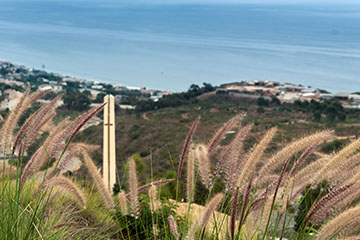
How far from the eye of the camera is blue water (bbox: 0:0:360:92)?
164ft

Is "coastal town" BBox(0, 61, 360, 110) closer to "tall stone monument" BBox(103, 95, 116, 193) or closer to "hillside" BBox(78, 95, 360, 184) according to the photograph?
"hillside" BBox(78, 95, 360, 184)

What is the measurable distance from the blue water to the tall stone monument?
36.7 m

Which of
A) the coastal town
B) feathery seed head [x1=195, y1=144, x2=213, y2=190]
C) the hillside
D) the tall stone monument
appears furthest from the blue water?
feathery seed head [x1=195, y1=144, x2=213, y2=190]

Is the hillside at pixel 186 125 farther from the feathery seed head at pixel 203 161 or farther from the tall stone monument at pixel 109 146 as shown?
the feathery seed head at pixel 203 161

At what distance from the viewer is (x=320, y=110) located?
74.7ft

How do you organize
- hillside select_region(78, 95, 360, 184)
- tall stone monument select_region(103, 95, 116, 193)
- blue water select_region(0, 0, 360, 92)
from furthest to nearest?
blue water select_region(0, 0, 360, 92), hillside select_region(78, 95, 360, 184), tall stone monument select_region(103, 95, 116, 193)

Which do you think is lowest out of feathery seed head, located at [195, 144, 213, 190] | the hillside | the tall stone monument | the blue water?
the hillside

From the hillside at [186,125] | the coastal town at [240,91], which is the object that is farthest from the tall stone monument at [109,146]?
the coastal town at [240,91]

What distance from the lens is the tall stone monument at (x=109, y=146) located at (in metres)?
4.57

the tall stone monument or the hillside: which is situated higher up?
the tall stone monument

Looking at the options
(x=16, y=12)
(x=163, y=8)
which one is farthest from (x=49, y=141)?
(x=163, y=8)

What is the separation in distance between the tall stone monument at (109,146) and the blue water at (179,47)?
36.7m

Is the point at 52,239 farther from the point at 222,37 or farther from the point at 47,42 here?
the point at 222,37

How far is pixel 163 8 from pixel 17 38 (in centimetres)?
8899
